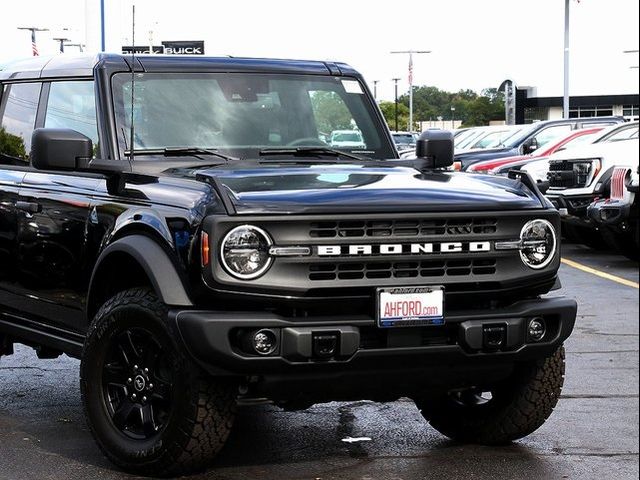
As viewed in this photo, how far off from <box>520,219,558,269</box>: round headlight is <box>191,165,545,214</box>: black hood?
90mm

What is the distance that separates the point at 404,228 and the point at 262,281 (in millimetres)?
627

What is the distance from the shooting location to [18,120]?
732 cm

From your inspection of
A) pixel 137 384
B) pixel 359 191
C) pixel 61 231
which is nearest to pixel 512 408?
pixel 359 191

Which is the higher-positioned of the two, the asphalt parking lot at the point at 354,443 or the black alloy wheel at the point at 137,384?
the black alloy wheel at the point at 137,384

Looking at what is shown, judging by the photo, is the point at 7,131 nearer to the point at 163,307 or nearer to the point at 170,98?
the point at 170,98

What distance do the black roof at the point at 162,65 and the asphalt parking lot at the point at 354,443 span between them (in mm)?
1793

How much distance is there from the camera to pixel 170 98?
652cm

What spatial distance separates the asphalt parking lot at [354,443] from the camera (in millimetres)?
5570

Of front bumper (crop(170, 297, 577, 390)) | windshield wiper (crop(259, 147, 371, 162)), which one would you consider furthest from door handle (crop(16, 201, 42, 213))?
front bumper (crop(170, 297, 577, 390))

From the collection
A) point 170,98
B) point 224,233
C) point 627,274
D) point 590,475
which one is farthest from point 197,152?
point 627,274

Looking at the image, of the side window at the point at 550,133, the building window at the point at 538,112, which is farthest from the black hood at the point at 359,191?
the building window at the point at 538,112

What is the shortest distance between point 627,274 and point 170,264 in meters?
9.39

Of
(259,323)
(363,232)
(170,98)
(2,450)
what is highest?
(170,98)

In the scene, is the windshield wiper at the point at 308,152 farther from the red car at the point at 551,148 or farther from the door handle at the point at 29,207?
the red car at the point at 551,148
